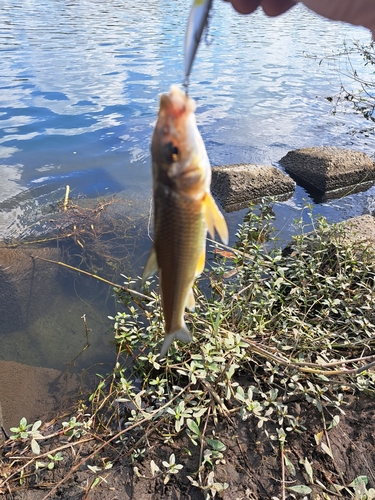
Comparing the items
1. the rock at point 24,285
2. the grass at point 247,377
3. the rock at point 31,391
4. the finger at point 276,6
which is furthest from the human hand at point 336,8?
the rock at point 24,285

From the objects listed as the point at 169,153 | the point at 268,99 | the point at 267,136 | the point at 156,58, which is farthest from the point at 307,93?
the point at 169,153

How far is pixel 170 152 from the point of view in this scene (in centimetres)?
155

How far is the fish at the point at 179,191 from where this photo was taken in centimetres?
154

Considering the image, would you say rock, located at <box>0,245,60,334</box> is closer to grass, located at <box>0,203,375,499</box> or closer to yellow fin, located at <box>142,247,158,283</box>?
grass, located at <box>0,203,375,499</box>

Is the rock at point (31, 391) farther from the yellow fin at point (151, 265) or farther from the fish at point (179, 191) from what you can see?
the fish at point (179, 191)

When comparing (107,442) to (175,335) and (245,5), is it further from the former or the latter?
(245,5)

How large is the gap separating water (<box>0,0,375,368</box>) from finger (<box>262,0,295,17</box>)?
416 centimetres

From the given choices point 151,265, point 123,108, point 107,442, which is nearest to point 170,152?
point 151,265

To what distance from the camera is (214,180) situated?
9.21 m

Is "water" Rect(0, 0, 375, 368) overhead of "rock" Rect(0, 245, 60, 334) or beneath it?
overhead

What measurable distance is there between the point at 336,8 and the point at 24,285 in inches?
217

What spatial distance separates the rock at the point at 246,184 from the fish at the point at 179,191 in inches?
274

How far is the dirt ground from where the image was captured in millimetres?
3018

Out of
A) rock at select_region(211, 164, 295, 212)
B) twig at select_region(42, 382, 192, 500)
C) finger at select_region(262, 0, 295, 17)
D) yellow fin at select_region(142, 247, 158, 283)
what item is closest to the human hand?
finger at select_region(262, 0, 295, 17)
